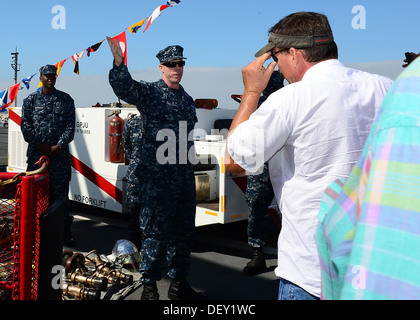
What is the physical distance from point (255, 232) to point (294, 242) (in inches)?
124

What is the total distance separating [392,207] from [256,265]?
4.17 meters

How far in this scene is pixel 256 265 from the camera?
15.3 ft

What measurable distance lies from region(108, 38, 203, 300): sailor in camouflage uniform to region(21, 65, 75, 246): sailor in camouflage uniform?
2.23m

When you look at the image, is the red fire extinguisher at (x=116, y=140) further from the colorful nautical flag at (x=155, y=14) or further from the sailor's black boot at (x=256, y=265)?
the sailor's black boot at (x=256, y=265)

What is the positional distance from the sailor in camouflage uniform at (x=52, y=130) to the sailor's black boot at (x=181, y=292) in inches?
86.0

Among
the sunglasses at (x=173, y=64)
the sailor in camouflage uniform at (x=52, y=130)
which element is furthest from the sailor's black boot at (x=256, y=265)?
the sailor in camouflage uniform at (x=52, y=130)

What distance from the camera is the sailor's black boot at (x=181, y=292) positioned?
151 inches

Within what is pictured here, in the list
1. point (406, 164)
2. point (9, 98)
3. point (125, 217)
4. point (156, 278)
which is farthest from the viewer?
point (9, 98)

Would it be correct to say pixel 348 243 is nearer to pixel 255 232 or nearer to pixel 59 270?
pixel 59 270

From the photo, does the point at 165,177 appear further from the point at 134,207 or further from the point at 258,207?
the point at 134,207

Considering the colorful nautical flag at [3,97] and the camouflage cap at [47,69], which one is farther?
the colorful nautical flag at [3,97]

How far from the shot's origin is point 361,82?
65.1 inches

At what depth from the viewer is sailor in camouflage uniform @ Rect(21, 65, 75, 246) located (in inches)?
219
